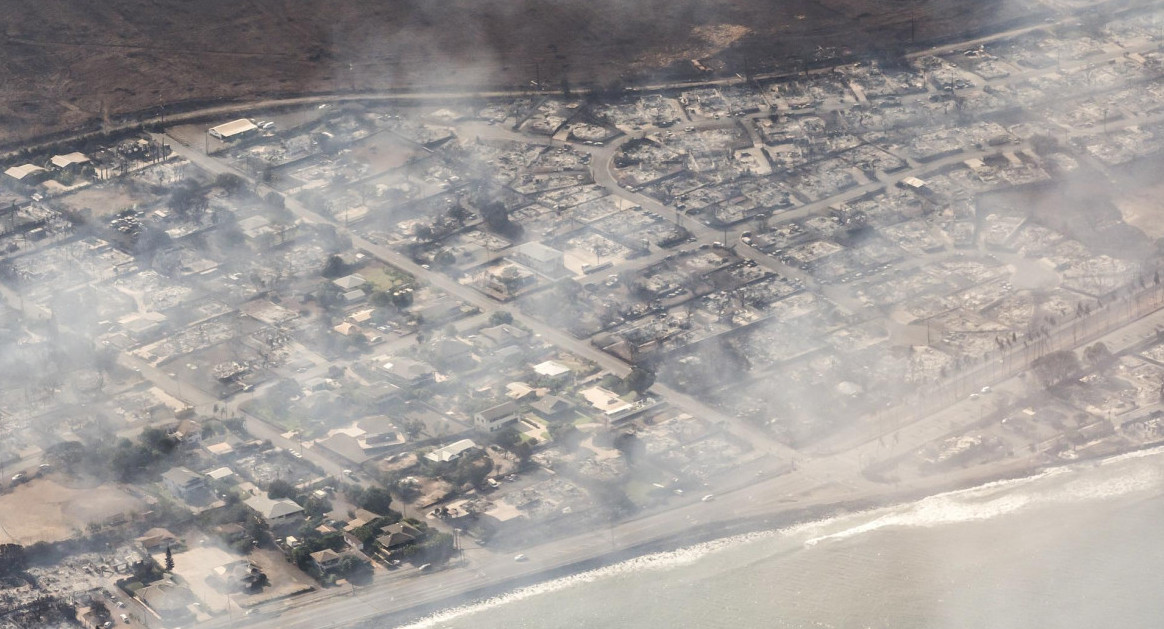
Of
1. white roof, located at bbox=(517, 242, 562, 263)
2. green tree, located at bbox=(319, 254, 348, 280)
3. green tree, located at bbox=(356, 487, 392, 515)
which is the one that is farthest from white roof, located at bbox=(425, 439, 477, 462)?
green tree, located at bbox=(319, 254, 348, 280)

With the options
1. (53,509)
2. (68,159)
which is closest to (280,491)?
(53,509)

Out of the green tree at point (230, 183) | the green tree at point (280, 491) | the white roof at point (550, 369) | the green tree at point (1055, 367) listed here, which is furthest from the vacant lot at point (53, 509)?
the green tree at point (1055, 367)

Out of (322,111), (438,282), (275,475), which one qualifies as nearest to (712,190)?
(438,282)

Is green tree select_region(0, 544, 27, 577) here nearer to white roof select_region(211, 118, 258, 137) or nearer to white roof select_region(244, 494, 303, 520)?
white roof select_region(244, 494, 303, 520)

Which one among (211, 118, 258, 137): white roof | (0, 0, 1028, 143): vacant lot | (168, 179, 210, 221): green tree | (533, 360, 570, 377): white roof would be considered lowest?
(533, 360, 570, 377): white roof

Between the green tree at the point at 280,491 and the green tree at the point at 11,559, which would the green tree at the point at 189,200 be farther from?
the green tree at the point at 11,559

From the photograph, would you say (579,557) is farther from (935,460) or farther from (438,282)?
(438,282)
